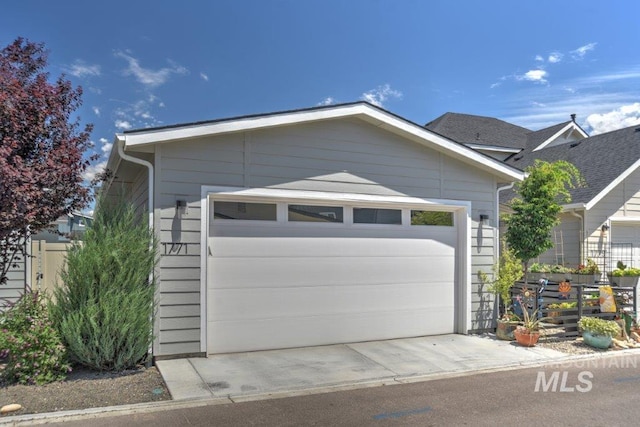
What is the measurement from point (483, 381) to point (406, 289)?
237 cm

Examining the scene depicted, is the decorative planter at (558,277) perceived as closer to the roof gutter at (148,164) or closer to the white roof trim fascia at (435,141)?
the white roof trim fascia at (435,141)

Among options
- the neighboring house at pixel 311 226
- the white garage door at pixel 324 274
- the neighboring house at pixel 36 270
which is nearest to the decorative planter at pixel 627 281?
the neighboring house at pixel 311 226

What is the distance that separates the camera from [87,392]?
4.66m

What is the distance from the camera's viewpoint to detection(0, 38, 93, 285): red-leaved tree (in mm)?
5164

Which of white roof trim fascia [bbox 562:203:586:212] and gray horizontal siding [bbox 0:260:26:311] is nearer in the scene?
gray horizontal siding [bbox 0:260:26:311]

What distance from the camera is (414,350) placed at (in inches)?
263

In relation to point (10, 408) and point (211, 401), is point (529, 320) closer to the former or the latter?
point (211, 401)

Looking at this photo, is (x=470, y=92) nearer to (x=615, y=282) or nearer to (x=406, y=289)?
(x=615, y=282)

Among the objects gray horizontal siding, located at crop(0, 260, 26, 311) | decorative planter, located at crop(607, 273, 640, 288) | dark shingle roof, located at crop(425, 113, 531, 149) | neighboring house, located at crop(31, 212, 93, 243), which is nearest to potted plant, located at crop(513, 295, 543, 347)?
decorative planter, located at crop(607, 273, 640, 288)

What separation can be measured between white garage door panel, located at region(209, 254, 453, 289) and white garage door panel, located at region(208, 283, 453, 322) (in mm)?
112

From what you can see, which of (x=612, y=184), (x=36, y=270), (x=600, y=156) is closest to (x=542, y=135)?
(x=600, y=156)

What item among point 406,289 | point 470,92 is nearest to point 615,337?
point 406,289

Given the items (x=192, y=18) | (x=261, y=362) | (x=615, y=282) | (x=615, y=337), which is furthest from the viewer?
(x=192, y=18)

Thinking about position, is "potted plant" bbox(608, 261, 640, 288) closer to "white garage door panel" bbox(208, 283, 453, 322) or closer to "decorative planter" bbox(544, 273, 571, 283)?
"decorative planter" bbox(544, 273, 571, 283)
